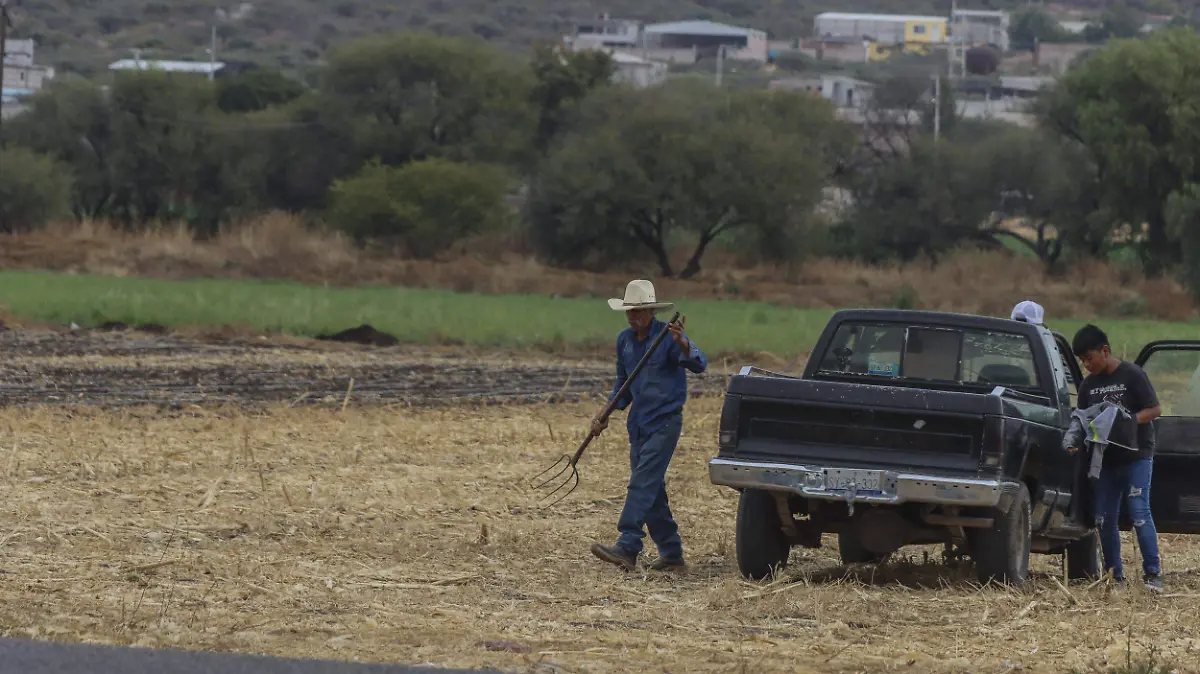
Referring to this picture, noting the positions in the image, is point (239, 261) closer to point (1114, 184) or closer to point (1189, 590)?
point (1114, 184)

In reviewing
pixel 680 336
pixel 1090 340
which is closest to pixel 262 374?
pixel 680 336

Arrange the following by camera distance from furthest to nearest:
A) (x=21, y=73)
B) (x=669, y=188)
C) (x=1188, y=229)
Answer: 1. (x=21, y=73)
2. (x=669, y=188)
3. (x=1188, y=229)

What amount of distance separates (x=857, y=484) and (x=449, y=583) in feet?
8.54

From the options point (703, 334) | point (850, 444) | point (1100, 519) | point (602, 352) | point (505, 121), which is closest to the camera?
point (850, 444)

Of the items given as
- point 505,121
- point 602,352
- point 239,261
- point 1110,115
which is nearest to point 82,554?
point 602,352

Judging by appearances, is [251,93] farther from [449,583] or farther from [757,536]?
[449,583]

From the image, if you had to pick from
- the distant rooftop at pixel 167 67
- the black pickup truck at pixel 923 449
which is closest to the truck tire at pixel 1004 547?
the black pickup truck at pixel 923 449

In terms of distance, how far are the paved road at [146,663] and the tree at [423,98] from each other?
234 feet

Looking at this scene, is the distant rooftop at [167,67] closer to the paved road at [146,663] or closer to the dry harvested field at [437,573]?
the dry harvested field at [437,573]

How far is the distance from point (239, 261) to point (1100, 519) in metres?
55.0

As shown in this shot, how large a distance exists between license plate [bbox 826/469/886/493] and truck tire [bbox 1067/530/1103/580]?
9.43ft

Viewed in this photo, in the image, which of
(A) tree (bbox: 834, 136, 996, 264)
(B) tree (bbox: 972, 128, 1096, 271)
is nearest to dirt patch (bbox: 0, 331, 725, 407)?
(B) tree (bbox: 972, 128, 1096, 271)

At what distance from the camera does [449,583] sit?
1180cm

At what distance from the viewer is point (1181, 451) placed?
43.5ft
